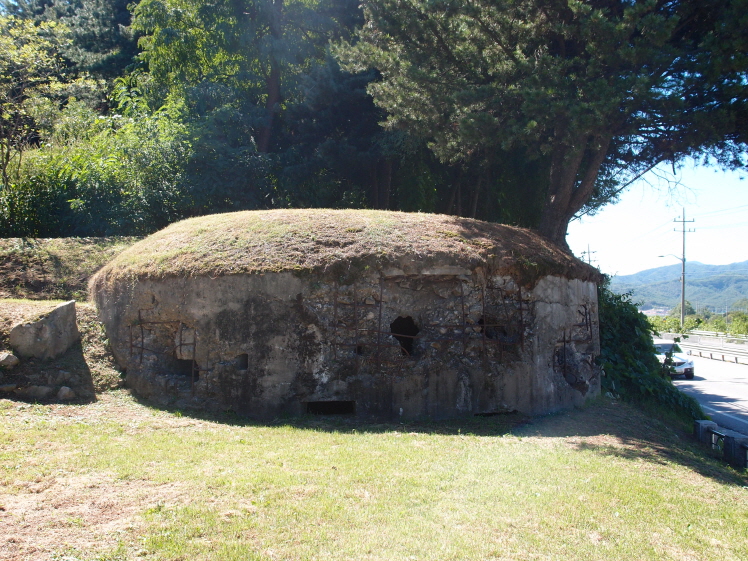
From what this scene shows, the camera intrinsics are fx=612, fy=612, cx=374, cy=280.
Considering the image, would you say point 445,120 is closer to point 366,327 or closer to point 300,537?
point 366,327

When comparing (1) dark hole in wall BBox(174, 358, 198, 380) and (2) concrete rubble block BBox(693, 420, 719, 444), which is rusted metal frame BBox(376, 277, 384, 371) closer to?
(1) dark hole in wall BBox(174, 358, 198, 380)

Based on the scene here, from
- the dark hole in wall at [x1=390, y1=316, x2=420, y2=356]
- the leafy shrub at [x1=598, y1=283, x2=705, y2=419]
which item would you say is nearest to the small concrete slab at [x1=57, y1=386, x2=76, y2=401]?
the dark hole in wall at [x1=390, y1=316, x2=420, y2=356]

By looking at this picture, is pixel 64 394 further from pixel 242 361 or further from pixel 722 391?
pixel 722 391

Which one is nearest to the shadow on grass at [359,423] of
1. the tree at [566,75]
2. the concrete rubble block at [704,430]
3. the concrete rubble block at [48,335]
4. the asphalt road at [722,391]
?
the concrete rubble block at [48,335]

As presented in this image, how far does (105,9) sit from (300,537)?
100 feet

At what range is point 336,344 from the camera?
982 cm

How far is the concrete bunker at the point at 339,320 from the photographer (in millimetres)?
9766

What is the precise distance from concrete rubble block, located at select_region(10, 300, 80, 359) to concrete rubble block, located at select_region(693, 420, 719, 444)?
11.3 m

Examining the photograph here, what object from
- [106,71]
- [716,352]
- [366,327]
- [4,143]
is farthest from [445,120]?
[716,352]

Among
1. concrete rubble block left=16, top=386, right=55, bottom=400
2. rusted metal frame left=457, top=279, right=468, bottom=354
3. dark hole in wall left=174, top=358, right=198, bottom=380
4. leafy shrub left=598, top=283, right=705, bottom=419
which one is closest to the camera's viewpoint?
concrete rubble block left=16, top=386, right=55, bottom=400

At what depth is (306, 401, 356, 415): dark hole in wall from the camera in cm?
998

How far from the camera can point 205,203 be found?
1791 cm

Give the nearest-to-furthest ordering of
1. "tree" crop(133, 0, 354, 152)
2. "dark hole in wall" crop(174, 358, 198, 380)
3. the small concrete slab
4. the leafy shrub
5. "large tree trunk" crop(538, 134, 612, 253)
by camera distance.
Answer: the small concrete slab, "dark hole in wall" crop(174, 358, 198, 380), the leafy shrub, "large tree trunk" crop(538, 134, 612, 253), "tree" crop(133, 0, 354, 152)

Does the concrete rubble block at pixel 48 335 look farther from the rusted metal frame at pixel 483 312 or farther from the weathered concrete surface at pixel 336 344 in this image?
the rusted metal frame at pixel 483 312
